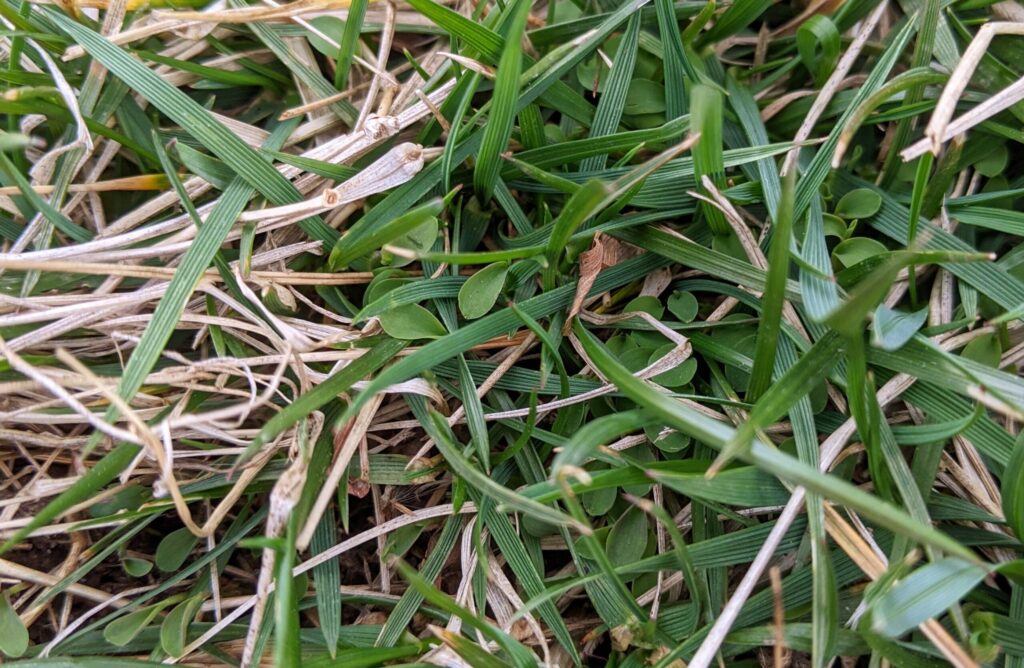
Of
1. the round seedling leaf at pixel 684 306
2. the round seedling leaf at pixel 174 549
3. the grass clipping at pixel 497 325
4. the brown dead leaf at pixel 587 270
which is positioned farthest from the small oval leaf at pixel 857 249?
the round seedling leaf at pixel 174 549

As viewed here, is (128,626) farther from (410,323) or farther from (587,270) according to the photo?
(587,270)

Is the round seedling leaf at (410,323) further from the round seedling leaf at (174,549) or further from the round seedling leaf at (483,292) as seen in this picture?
the round seedling leaf at (174,549)

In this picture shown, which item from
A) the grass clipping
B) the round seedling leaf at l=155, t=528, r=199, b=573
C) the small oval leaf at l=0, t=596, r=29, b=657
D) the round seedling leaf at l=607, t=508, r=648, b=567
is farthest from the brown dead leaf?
the small oval leaf at l=0, t=596, r=29, b=657

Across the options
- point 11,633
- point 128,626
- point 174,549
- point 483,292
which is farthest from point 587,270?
point 11,633

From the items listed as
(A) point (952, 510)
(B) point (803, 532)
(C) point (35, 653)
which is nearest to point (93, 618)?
(C) point (35, 653)

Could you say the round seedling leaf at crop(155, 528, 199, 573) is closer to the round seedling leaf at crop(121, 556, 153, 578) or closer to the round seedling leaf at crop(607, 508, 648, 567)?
the round seedling leaf at crop(121, 556, 153, 578)

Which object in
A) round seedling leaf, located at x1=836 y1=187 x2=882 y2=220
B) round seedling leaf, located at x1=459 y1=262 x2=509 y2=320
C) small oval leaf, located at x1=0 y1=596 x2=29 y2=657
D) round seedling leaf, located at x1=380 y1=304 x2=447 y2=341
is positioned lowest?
A: small oval leaf, located at x1=0 y1=596 x2=29 y2=657
